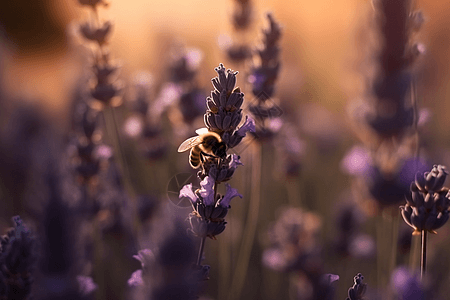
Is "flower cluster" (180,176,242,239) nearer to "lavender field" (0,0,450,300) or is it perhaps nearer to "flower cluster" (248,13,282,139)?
"lavender field" (0,0,450,300)

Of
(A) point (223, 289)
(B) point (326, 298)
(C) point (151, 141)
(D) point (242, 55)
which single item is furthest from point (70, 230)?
(D) point (242, 55)

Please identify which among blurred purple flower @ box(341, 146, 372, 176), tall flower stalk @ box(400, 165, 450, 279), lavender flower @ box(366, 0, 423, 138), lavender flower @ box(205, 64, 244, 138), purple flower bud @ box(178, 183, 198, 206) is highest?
lavender flower @ box(366, 0, 423, 138)

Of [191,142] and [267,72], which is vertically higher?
[267,72]

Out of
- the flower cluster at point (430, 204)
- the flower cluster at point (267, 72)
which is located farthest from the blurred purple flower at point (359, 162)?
the flower cluster at point (430, 204)

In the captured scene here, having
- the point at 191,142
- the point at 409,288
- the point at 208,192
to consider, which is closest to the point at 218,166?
the point at 208,192

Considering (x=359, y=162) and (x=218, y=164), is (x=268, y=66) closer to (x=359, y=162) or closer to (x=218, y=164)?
(x=359, y=162)

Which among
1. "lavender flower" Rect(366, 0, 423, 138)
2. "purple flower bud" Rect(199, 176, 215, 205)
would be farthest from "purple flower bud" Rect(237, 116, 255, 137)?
"lavender flower" Rect(366, 0, 423, 138)

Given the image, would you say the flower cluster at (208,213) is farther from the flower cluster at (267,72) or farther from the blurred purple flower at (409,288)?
the flower cluster at (267,72)

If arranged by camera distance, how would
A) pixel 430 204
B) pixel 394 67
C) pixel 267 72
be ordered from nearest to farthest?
pixel 430 204 → pixel 267 72 → pixel 394 67
